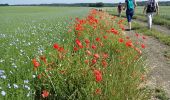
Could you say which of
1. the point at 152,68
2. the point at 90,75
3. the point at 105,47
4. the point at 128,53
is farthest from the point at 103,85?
the point at 152,68

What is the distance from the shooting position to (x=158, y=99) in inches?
222

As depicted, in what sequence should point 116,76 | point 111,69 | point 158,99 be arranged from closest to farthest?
point 116,76 < point 111,69 < point 158,99

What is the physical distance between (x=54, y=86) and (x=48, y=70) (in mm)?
329

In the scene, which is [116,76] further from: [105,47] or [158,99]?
[105,47]

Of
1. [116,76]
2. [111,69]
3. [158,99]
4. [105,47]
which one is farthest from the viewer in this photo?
[105,47]

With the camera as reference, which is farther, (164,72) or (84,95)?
(164,72)

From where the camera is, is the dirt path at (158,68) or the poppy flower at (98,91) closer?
the poppy flower at (98,91)

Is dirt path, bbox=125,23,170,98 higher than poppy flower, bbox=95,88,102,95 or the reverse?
the reverse

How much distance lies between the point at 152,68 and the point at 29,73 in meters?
3.34

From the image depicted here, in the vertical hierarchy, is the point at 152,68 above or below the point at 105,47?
below

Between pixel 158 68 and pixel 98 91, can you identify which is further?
pixel 158 68

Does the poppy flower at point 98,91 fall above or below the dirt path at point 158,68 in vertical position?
above

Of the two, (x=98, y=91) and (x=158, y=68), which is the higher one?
(x=98, y=91)

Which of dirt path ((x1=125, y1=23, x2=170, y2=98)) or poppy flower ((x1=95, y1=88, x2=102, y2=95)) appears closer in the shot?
poppy flower ((x1=95, y1=88, x2=102, y2=95))
